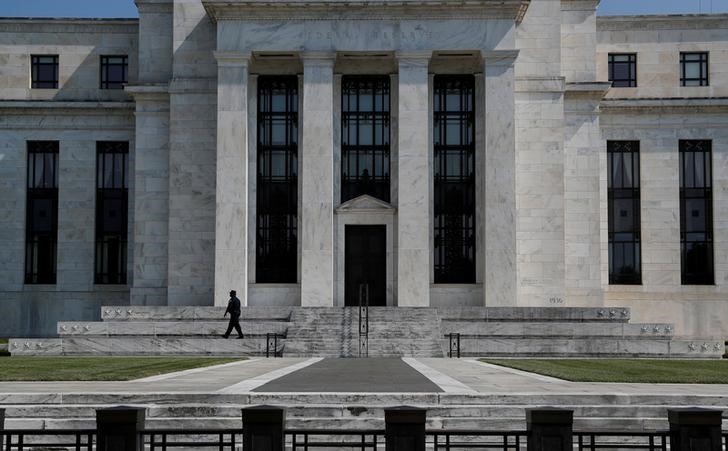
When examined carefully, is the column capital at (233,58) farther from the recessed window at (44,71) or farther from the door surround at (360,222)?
the recessed window at (44,71)

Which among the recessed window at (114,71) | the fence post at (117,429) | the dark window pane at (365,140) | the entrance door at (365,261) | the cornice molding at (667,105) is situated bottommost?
the fence post at (117,429)

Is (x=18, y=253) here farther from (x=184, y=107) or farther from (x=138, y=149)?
(x=184, y=107)

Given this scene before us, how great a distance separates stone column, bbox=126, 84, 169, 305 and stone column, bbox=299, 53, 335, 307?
7810 millimetres

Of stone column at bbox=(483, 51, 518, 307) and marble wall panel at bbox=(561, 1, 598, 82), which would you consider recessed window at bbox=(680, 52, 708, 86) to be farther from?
stone column at bbox=(483, 51, 518, 307)

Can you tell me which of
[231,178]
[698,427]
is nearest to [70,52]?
[231,178]

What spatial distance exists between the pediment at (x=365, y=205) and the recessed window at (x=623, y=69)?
576 inches

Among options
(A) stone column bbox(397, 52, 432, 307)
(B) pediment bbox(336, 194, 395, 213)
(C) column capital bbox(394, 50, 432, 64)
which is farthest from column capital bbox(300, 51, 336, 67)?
(B) pediment bbox(336, 194, 395, 213)

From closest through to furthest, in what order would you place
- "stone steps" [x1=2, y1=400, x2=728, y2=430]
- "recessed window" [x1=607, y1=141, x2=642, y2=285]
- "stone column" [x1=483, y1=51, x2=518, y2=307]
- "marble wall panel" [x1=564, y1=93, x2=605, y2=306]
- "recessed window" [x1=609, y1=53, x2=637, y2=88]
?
1. "stone steps" [x1=2, y1=400, x2=728, y2=430]
2. "stone column" [x1=483, y1=51, x2=518, y2=307]
3. "marble wall panel" [x1=564, y1=93, x2=605, y2=306]
4. "recessed window" [x1=607, y1=141, x2=642, y2=285]
5. "recessed window" [x1=609, y1=53, x2=637, y2=88]

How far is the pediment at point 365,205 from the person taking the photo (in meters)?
47.5

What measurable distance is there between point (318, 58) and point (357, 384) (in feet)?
90.1

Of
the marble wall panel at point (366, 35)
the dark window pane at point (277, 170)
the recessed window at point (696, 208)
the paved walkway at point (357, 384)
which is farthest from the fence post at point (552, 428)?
the recessed window at point (696, 208)

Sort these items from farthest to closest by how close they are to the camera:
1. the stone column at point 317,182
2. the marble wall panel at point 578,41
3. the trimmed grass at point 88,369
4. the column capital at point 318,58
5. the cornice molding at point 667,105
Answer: the cornice molding at point 667,105
the marble wall panel at point 578,41
the column capital at point 318,58
the stone column at point 317,182
the trimmed grass at point 88,369

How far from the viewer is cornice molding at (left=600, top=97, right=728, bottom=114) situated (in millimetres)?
51781

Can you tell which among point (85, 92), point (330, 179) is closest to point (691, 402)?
point (330, 179)
